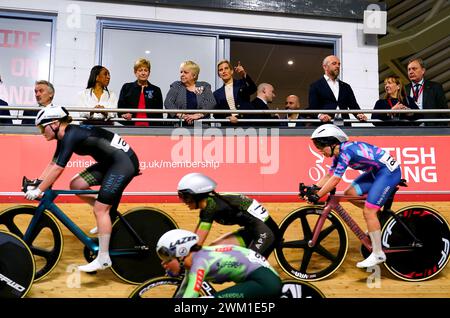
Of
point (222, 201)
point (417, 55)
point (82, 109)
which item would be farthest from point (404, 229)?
point (417, 55)

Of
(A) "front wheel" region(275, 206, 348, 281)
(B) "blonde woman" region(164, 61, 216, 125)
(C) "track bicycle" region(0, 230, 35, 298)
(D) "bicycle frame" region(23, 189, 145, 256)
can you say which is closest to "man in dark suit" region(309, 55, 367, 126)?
(B) "blonde woman" region(164, 61, 216, 125)

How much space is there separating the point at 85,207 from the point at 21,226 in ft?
3.43

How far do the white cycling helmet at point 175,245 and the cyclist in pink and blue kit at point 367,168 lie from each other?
1664mm

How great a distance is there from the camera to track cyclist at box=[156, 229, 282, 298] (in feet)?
11.8

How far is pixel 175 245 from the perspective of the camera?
3.61 m

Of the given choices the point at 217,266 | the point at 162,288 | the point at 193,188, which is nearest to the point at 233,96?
the point at 193,188

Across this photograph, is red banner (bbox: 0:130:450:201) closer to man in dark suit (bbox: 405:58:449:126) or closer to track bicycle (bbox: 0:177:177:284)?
man in dark suit (bbox: 405:58:449:126)

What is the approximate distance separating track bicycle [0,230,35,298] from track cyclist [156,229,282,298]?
1472 mm

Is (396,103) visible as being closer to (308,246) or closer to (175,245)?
(308,246)

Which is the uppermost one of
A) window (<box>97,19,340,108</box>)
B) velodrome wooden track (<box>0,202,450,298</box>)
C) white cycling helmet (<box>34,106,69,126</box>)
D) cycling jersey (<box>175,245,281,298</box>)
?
window (<box>97,19,340,108</box>)

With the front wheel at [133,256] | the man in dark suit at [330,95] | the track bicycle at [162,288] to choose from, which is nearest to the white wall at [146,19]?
the man in dark suit at [330,95]

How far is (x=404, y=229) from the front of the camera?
5141 millimetres

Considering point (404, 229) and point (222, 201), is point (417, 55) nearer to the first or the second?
point (404, 229)
